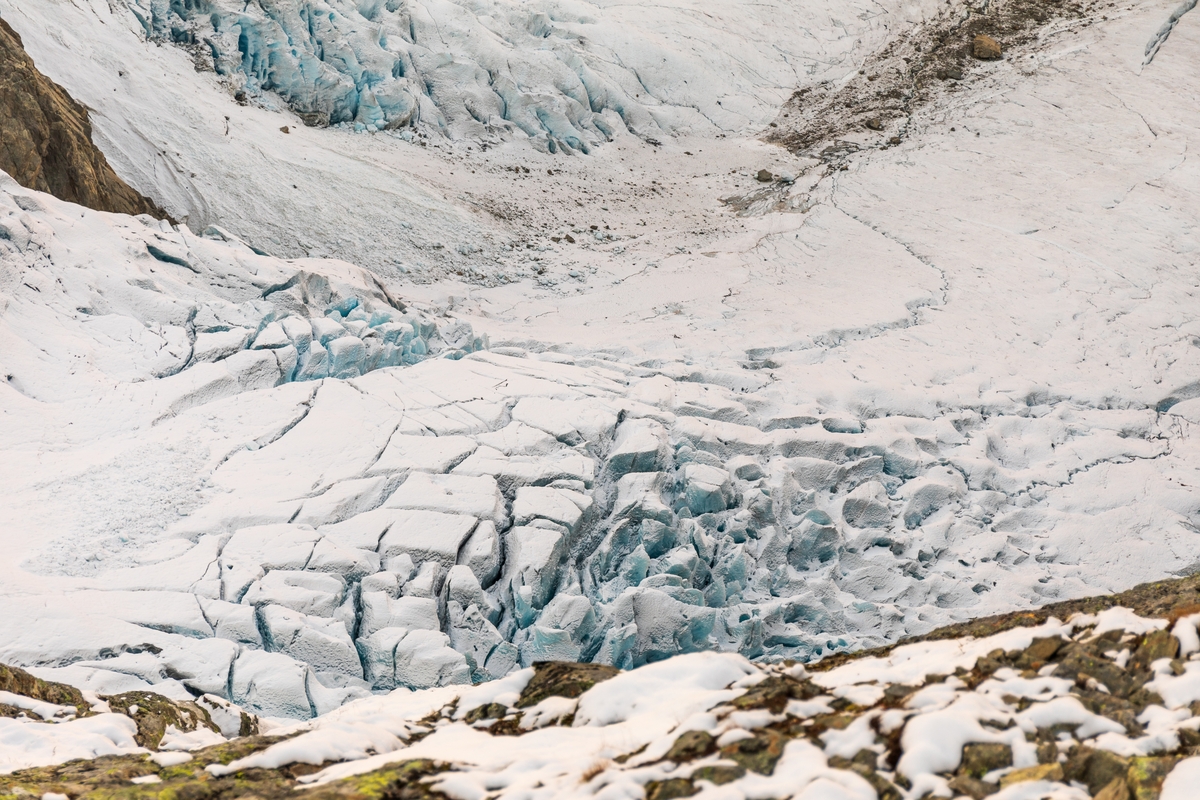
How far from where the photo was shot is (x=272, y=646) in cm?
795

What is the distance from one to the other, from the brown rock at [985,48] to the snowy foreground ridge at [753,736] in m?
22.5

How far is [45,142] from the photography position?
1384 centimetres

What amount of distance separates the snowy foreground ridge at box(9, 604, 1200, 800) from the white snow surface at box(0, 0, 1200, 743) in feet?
2.37

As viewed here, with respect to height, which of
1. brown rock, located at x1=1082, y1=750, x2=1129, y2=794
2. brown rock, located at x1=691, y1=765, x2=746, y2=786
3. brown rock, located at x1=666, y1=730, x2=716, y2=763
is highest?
brown rock, located at x1=1082, y1=750, x2=1129, y2=794

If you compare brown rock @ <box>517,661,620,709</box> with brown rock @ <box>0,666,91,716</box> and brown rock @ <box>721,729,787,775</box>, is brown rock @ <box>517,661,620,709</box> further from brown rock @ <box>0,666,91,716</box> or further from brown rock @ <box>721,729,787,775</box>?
brown rock @ <box>0,666,91,716</box>

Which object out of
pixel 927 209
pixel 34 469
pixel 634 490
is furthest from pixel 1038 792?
pixel 927 209

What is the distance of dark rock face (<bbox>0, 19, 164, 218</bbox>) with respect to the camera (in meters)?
13.4

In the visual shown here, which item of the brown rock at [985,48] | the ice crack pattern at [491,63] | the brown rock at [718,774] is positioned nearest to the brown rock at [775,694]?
the brown rock at [718,774]

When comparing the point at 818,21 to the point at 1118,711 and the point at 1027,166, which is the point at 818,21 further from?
the point at 1118,711

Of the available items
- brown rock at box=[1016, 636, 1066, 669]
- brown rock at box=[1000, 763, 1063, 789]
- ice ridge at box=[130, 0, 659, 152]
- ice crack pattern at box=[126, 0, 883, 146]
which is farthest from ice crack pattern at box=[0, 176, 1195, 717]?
ice crack pattern at box=[126, 0, 883, 146]

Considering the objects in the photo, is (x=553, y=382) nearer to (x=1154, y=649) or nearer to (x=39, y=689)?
(x=39, y=689)

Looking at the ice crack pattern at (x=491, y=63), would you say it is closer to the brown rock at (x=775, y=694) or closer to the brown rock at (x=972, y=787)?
the brown rock at (x=775, y=694)

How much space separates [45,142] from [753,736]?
14968 mm

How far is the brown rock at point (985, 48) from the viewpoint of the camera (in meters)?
23.1
